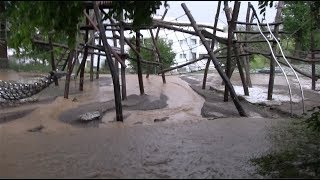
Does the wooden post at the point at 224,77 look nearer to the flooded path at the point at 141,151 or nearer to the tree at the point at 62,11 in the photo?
the flooded path at the point at 141,151

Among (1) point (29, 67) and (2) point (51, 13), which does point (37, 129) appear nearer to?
(2) point (51, 13)

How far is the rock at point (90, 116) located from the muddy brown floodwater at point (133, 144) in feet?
0.51

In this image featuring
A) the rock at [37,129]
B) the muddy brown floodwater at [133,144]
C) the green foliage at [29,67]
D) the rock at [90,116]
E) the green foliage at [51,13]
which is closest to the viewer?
the green foliage at [51,13]

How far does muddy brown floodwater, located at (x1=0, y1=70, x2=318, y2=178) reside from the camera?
17.7 ft

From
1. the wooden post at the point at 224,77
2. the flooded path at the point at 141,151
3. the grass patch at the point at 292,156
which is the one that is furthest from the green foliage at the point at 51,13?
the wooden post at the point at 224,77

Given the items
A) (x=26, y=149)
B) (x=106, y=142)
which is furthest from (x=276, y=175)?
(x=26, y=149)

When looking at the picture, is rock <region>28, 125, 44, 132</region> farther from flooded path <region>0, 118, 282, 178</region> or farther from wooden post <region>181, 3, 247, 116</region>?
wooden post <region>181, 3, 247, 116</region>

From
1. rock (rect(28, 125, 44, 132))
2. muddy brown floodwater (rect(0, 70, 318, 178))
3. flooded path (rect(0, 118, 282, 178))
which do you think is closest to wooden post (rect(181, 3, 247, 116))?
muddy brown floodwater (rect(0, 70, 318, 178))

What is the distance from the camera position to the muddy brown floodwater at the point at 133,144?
5.39 meters

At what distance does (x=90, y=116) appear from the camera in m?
9.50

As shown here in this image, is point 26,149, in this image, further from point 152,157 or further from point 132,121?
point 132,121

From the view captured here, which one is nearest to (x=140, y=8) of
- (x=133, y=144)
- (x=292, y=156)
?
(x=133, y=144)

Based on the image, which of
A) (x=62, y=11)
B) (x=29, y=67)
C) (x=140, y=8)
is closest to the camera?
(x=62, y=11)

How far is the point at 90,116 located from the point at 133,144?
2561 millimetres
